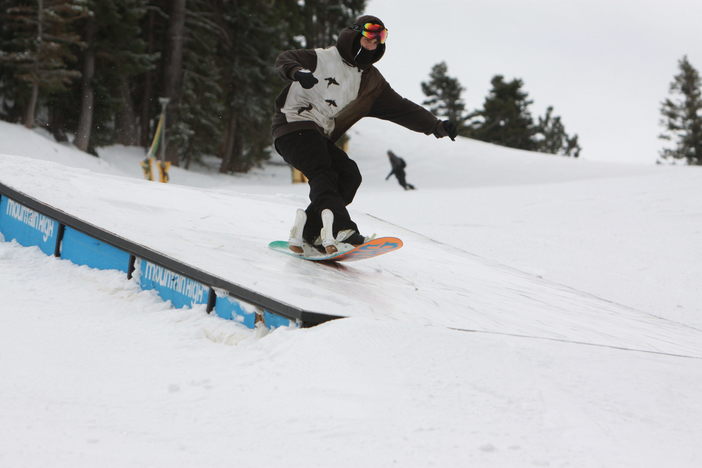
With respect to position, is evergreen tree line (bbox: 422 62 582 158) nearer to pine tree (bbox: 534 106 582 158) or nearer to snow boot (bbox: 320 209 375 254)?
pine tree (bbox: 534 106 582 158)

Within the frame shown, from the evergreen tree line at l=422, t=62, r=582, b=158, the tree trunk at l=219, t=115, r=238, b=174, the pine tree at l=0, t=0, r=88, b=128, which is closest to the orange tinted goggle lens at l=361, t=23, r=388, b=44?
the pine tree at l=0, t=0, r=88, b=128

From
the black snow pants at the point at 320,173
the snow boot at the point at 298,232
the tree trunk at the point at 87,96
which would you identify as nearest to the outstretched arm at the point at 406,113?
the black snow pants at the point at 320,173

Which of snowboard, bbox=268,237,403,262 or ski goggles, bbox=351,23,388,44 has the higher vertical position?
ski goggles, bbox=351,23,388,44

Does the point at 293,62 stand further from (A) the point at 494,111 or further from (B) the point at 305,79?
(A) the point at 494,111

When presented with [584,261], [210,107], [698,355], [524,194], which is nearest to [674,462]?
[698,355]

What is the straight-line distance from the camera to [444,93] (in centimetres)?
5291

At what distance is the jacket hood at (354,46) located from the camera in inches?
162

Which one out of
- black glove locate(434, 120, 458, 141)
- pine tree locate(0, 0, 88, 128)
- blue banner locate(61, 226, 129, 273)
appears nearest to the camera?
blue banner locate(61, 226, 129, 273)

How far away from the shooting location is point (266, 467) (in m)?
1.70

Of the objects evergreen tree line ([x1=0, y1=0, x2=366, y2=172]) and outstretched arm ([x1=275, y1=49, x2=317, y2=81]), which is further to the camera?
evergreen tree line ([x1=0, y1=0, x2=366, y2=172])

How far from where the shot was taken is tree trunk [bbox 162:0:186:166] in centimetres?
2141

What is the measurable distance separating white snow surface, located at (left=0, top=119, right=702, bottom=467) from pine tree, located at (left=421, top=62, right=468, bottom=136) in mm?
48242

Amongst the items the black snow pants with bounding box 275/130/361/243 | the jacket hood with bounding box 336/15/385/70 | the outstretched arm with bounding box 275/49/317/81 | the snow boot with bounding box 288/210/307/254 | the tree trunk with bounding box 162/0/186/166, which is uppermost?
the tree trunk with bounding box 162/0/186/166

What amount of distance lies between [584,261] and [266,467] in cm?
686
